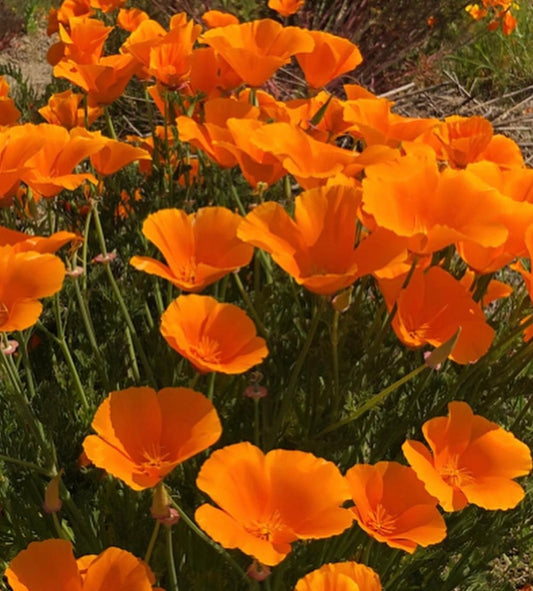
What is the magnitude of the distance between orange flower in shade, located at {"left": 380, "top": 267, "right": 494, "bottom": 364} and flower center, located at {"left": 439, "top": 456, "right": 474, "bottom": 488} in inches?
7.0

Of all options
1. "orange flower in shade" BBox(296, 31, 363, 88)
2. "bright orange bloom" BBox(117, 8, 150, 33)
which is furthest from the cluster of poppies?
"bright orange bloom" BBox(117, 8, 150, 33)

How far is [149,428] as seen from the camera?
1010 millimetres

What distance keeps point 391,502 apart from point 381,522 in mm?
31

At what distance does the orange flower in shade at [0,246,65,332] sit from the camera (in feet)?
3.20

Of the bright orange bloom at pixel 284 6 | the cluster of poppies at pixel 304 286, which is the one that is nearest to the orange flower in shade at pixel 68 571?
the cluster of poppies at pixel 304 286

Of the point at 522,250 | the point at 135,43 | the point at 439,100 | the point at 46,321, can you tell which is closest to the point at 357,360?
the point at 522,250

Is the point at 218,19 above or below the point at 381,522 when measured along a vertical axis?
above

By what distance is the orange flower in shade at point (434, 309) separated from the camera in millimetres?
1134

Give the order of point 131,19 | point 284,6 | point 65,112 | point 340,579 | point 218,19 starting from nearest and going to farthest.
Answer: point 340,579, point 65,112, point 218,19, point 131,19, point 284,6

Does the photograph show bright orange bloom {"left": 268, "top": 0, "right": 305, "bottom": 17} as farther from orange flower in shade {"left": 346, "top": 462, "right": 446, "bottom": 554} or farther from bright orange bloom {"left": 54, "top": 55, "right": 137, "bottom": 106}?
orange flower in shade {"left": 346, "top": 462, "right": 446, "bottom": 554}

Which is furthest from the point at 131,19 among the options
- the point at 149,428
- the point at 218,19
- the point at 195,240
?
the point at 149,428

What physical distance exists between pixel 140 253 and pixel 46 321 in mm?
355

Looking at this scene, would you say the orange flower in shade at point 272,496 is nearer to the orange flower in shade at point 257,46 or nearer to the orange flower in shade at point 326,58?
the orange flower in shade at point 257,46

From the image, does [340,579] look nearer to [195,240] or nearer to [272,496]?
[272,496]
